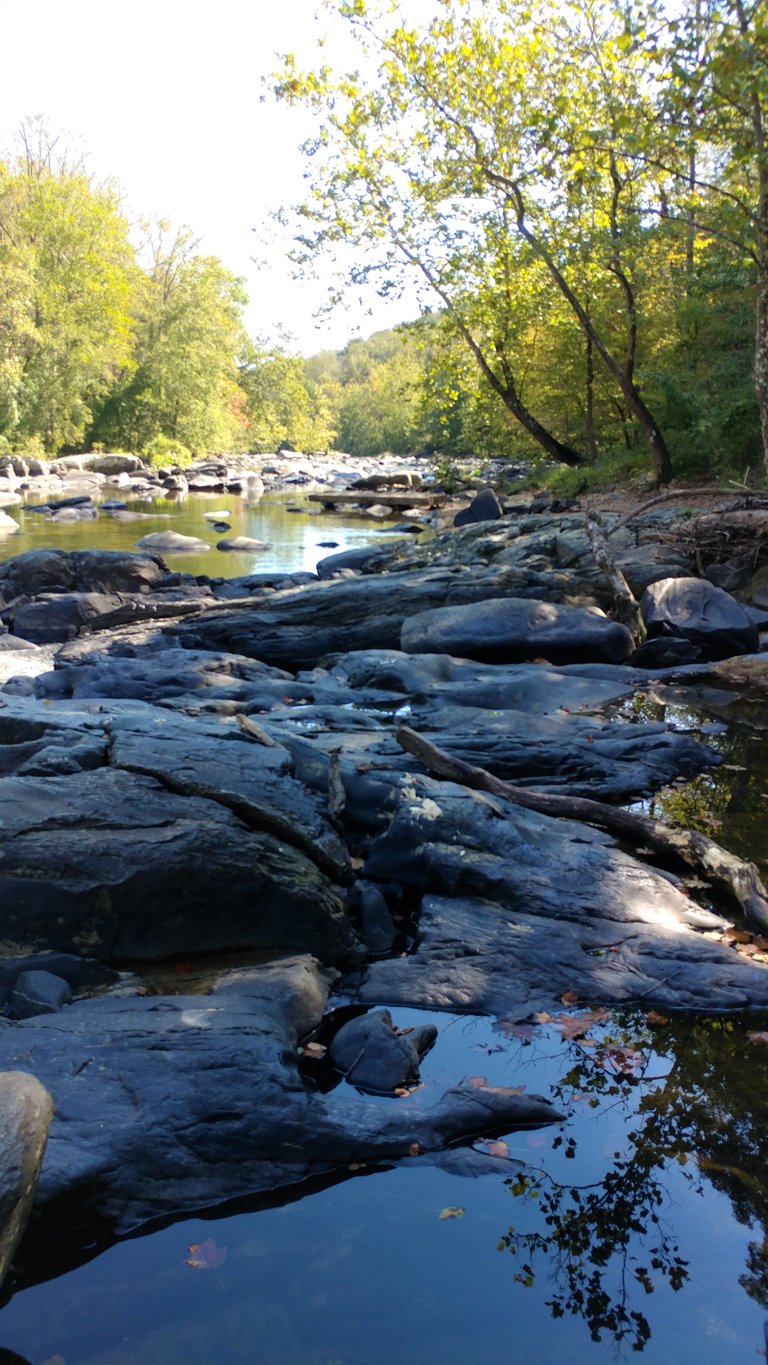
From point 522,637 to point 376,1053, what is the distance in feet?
23.2

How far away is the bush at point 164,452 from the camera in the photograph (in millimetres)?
44741

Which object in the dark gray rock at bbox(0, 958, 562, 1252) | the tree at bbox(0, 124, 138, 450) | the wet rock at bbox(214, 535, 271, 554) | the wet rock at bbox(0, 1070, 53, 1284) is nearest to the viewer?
the wet rock at bbox(0, 1070, 53, 1284)

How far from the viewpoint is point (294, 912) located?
445 cm

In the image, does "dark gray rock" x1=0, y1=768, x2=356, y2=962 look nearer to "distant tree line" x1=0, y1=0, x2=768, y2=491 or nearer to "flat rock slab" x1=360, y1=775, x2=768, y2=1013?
"flat rock slab" x1=360, y1=775, x2=768, y2=1013

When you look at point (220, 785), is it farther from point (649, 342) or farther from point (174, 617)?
point (649, 342)

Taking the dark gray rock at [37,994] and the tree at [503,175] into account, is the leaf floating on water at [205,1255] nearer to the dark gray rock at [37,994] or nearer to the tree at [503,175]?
the dark gray rock at [37,994]

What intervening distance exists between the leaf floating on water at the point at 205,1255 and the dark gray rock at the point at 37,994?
3.88 ft

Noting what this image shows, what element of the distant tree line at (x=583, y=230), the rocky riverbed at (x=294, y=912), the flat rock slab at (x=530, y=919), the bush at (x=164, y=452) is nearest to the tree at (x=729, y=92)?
the distant tree line at (x=583, y=230)

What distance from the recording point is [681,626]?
1070 cm

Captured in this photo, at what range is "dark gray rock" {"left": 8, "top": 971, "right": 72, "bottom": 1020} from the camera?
3729mm

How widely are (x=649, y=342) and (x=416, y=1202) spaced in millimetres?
23286

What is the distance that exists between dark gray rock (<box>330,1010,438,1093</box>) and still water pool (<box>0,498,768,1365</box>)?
0.09 m

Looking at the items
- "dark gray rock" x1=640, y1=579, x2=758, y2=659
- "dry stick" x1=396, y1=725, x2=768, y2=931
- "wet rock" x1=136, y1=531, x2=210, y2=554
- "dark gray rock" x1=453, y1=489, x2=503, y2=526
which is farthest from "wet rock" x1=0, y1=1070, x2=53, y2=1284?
"dark gray rock" x1=453, y1=489, x2=503, y2=526

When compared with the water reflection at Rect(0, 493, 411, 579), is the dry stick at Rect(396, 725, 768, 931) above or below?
below
